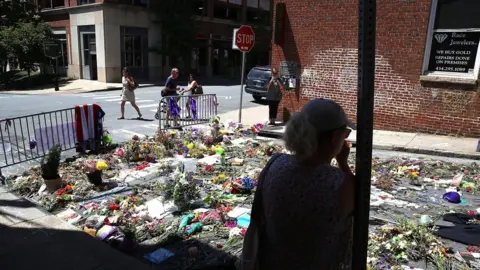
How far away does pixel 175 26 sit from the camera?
3142cm

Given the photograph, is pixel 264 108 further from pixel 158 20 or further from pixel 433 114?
pixel 158 20

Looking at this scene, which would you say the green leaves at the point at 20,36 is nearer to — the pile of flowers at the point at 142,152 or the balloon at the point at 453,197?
the pile of flowers at the point at 142,152

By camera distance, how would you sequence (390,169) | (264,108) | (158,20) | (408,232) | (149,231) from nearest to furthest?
1. (408,232)
2. (149,231)
3. (390,169)
4. (264,108)
5. (158,20)

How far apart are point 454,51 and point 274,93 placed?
5030 mm

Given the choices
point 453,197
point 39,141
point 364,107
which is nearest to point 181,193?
point 364,107

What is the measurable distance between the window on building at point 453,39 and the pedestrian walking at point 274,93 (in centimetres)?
425

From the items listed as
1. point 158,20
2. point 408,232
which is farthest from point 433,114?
point 158,20

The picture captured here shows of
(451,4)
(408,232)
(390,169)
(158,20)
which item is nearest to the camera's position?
(408,232)

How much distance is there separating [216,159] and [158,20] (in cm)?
2642

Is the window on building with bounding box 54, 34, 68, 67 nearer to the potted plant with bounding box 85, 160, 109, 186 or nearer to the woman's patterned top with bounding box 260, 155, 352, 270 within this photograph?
the potted plant with bounding box 85, 160, 109, 186

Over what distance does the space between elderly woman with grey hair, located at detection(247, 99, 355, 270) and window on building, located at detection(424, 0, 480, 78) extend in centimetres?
927

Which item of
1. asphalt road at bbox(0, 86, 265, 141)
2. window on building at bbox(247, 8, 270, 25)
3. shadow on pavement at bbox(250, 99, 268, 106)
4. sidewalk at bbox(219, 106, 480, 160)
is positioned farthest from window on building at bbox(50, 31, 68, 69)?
sidewalk at bbox(219, 106, 480, 160)

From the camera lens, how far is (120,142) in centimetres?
951

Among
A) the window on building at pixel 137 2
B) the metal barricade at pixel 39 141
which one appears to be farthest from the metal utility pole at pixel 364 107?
the window on building at pixel 137 2
